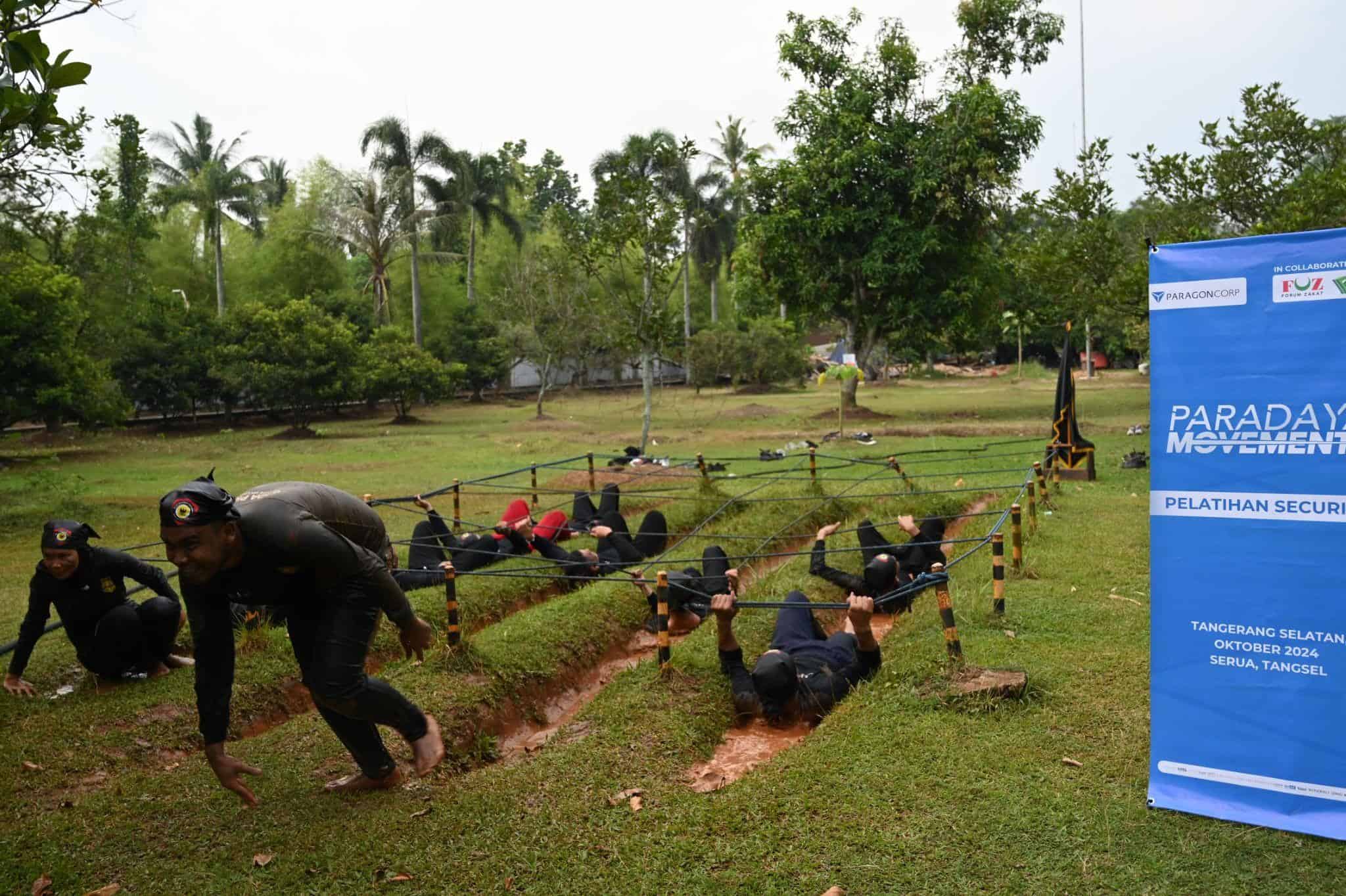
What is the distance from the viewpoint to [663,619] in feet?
20.3

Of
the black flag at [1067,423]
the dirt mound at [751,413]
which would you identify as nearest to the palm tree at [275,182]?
the dirt mound at [751,413]

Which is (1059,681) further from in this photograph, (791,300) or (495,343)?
(495,343)

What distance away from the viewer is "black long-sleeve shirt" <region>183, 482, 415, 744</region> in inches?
155

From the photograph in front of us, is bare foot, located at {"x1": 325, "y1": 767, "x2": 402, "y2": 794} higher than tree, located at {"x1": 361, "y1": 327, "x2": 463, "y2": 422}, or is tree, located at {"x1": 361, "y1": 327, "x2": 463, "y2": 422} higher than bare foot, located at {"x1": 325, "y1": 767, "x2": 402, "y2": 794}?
tree, located at {"x1": 361, "y1": 327, "x2": 463, "y2": 422}

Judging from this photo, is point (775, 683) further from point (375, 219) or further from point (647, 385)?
point (375, 219)

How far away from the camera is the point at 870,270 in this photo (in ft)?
90.6

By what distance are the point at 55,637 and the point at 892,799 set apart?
666cm

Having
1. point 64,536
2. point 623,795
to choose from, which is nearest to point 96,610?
point 64,536

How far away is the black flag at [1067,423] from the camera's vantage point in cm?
1437

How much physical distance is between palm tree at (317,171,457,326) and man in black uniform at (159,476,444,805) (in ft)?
121

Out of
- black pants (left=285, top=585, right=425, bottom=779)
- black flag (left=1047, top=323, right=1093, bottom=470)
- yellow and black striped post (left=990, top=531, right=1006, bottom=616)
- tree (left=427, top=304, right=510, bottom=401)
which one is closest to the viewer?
black pants (left=285, top=585, right=425, bottom=779)

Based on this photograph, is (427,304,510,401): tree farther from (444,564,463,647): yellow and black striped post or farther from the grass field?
(444,564,463,647): yellow and black striped post

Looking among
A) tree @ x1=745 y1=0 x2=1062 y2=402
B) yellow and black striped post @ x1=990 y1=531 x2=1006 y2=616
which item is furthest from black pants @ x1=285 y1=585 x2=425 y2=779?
tree @ x1=745 y1=0 x2=1062 y2=402

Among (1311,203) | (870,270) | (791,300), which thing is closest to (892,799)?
(1311,203)
